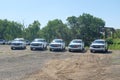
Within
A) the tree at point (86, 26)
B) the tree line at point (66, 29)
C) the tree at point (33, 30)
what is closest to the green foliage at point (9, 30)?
the tree line at point (66, 29)

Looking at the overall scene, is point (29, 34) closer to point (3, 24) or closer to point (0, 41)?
point (3, 24)

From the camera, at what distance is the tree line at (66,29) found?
3383 inches

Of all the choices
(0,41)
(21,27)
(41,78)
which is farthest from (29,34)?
(41,78)

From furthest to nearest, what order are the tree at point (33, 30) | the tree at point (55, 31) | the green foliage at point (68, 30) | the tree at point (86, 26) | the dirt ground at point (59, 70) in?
the tree at point (33, 30), the tree at point (55, 31), the green foliage at point (68, 30), the tree at point (86, 26), the dirt ground at point (59, 70)

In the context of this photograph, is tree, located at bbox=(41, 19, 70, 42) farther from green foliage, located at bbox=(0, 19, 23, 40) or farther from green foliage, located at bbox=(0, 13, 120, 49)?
green foliage, located at bbox=(0, 19, 23, 40)

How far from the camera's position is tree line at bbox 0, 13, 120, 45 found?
85938 mm

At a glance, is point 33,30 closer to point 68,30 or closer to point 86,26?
point 68,30

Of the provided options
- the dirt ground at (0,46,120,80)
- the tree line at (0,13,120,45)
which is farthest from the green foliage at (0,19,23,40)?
the dirt ground at (0,46,120,80)

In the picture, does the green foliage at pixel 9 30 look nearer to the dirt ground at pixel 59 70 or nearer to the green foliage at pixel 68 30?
the green foliage at pixel 68 30

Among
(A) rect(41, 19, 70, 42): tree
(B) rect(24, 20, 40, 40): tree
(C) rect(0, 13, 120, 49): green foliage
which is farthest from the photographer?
(B) rect(24, 20, 40, 40): tree

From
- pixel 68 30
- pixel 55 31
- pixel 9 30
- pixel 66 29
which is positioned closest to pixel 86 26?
pixel 68 30

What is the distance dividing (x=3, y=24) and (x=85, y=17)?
31387 millimetres

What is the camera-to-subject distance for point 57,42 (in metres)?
49.0

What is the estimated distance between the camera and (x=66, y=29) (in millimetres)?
89625
